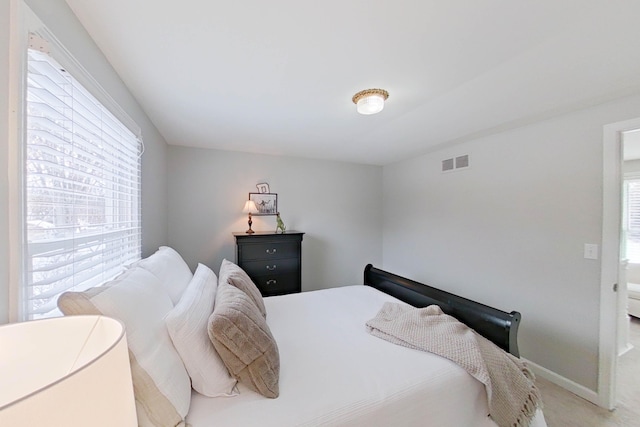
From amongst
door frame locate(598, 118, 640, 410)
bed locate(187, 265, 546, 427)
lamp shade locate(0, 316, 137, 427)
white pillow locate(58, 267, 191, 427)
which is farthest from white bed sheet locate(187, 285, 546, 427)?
door frame locate(598, 118, 640, 410)

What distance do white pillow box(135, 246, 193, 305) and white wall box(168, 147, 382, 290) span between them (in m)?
1.36

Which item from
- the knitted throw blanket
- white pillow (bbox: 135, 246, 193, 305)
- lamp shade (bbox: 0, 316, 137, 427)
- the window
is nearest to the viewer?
lamp shade (bbox: 0, 316, 137, 427)

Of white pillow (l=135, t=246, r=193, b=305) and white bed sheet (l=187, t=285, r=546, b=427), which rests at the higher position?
white pillow (l=135, t=246, r=193, b=305)

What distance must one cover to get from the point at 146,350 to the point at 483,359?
1555 mm

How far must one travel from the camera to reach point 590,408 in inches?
70.9

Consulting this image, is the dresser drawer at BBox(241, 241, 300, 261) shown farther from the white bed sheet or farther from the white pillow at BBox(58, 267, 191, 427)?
the white pillow at BBox(58, 267, 191, 427)

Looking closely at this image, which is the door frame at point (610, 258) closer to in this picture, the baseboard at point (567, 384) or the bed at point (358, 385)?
the baseboard at point (567, 384)

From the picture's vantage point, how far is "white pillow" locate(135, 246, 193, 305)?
4.68ft

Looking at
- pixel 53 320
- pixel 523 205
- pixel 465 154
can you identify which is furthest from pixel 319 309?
pixel 465 154

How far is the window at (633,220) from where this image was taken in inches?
145

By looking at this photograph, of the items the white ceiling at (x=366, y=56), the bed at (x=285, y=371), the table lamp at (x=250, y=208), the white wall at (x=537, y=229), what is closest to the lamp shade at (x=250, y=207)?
the table lamp at (x=250, y=208)

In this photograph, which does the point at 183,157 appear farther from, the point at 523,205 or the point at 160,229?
the point at 523,205

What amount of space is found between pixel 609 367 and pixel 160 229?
159 inches

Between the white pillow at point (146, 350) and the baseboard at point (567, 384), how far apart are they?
281 cm
